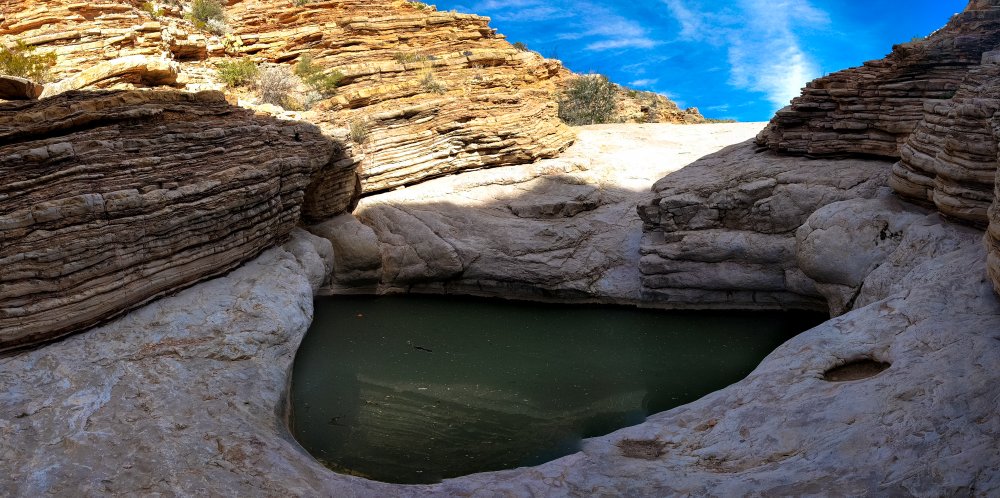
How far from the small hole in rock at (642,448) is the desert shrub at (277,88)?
11355mm

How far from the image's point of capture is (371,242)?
13.2 meters

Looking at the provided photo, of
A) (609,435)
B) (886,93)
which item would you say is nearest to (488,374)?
(609,435)

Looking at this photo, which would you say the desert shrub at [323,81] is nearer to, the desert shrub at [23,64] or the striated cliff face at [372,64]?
the striated cliff face at [372,64]

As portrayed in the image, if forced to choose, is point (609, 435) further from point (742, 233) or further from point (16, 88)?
point (16, 88)

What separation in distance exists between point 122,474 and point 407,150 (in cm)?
1022

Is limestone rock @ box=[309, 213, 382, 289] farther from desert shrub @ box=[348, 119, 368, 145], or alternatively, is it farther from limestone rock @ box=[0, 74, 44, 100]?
limestone rock @ box=[0, 74, 44, 100]

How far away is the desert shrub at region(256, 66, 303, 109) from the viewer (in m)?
16.2

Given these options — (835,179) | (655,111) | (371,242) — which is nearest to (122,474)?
(371,242)

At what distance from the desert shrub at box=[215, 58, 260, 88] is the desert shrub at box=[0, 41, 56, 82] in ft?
11.3

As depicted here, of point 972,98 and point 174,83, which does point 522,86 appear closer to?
point 174,83

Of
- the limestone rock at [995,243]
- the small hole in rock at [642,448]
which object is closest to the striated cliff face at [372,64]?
the small hole in rock at [642,448]

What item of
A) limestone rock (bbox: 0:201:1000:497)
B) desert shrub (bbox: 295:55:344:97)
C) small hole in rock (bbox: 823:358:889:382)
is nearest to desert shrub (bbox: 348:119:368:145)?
desert shrub (bbox: 295:55:344:97)

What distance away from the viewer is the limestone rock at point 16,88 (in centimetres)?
889

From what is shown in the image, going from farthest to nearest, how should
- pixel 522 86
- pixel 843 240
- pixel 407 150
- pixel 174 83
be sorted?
pixel 522 86 → pixel 407 150 → pixel 174 83 → pixel 843 240
